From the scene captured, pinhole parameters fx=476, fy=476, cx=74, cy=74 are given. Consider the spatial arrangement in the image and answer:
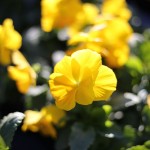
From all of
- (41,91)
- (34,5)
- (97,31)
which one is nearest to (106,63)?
(97,31)

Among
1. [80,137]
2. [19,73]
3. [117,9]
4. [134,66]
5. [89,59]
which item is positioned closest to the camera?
[89,59]

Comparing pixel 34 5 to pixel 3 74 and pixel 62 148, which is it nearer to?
pixel 3 74

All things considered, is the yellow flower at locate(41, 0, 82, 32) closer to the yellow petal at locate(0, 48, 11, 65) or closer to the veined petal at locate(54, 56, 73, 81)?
the yellow petal at locate(0, 48, 11, 65)

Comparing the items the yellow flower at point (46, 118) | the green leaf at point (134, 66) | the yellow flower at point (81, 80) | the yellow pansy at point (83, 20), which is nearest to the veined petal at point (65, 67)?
the yellow flower at point (81, 80)

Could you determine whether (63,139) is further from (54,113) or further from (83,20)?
(83,20)

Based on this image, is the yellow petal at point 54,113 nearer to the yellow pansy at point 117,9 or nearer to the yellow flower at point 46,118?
the yellow flower at point 46,118

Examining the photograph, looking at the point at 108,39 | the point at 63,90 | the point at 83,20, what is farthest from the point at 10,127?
the point at 83,20
